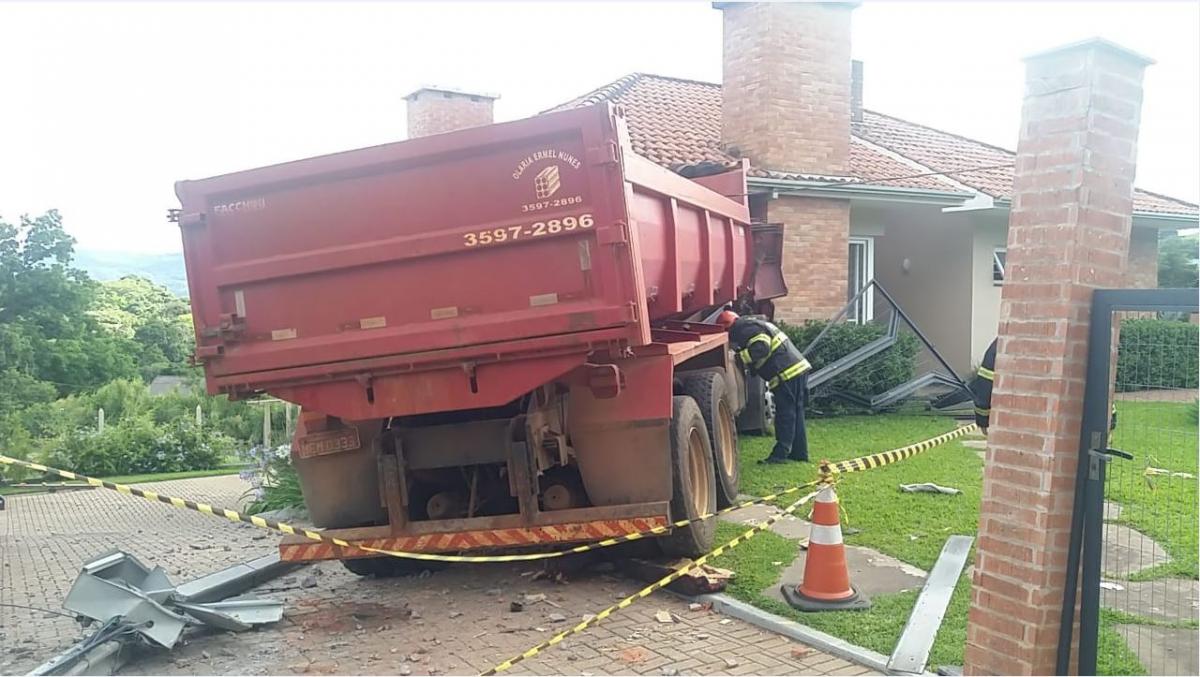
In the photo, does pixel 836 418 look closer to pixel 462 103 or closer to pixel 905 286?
pixel 905 286

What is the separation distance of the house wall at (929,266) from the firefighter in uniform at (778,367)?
676cm

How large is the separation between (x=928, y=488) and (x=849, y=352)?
5503 mm

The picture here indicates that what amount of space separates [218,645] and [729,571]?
304 centimetres

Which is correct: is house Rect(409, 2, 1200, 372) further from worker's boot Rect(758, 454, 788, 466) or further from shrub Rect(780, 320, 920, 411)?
worker's boot Rect(758, 454, 788, 466)

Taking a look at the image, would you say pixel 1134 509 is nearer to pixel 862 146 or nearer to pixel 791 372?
pixel 791 372

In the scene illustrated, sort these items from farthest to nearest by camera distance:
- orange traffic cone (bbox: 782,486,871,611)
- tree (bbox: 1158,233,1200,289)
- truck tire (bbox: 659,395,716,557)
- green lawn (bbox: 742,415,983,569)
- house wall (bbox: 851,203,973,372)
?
tree (bbox: 1158,233,1200,289), house wall (bbox: 851,203,973,372), green lawn (bbox: 742,415,983,569), truck tire (bbox: 659,395,716,557), orange traffic cone (bbox: 782,486,871,611)

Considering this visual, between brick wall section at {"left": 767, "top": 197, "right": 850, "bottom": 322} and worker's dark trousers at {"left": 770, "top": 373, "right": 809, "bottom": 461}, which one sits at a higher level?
brick wall section at {"left": 767, "top": 197, "right": 850, "bottom": 322}

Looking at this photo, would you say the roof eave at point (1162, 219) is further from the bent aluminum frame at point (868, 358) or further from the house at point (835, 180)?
the bent aluminum frame at point (868, 358)

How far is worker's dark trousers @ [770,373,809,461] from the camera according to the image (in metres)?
9.08

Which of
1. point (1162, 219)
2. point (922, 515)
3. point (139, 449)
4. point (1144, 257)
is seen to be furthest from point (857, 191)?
point (139, 449)

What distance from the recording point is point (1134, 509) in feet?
22.6

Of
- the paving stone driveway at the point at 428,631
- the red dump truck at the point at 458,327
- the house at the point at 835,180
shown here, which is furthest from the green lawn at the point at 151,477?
the red dump truck at the point at 458,327

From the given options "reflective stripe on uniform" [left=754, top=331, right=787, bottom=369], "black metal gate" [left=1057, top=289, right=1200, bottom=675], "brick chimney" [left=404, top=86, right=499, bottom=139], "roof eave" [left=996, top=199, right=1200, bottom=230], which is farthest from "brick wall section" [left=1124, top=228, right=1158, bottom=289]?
"brick chimney" [left=404, top=86, right=499, bottom=139]

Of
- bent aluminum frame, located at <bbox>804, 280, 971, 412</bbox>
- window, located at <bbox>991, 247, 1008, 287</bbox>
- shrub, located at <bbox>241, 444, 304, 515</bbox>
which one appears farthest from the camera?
window, located at <bbox>991, 247, 1008, 287</bbox>
